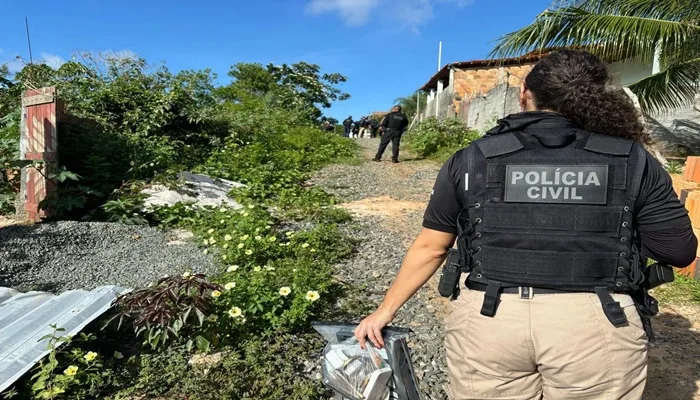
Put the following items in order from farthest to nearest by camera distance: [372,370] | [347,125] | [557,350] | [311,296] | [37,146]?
[347,125] → [37,146] → [311,296] → [372,370] → [557,350]

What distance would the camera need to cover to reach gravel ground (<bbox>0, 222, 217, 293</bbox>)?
3.95 m

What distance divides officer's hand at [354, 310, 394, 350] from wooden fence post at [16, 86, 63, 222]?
5.24m

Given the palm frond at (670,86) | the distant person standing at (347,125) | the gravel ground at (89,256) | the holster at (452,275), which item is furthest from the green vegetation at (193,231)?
the distant person standing at (347,125)

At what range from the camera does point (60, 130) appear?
Result: 6.38 meters

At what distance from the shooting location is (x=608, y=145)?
Answer: 1386 millimetres

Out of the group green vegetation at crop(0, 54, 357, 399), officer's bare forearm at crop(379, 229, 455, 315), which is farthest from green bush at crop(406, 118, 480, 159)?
officer's bare forearm at crop(379, 229, 455, 315)

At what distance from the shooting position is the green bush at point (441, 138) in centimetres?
1315

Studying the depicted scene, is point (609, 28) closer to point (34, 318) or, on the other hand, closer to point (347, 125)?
point (34, 318)

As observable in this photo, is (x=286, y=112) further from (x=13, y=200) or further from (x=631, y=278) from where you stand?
(x=631, y=278)

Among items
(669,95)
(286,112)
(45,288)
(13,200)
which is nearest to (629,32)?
(669,95)

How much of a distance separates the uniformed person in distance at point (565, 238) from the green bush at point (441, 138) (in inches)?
444

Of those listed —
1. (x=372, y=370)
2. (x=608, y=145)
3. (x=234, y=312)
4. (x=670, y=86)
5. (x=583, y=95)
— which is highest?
(x=670, y=86)

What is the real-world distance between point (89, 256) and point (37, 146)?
204 cm

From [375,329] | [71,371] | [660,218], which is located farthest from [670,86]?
[71,371]
